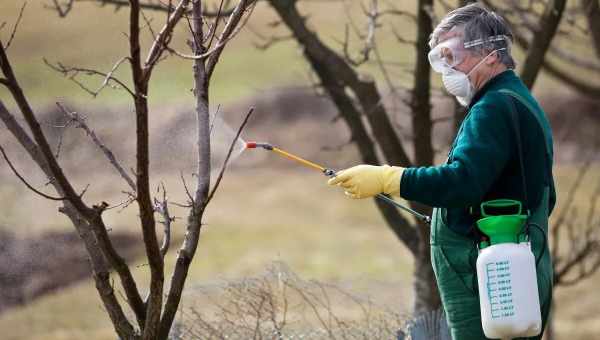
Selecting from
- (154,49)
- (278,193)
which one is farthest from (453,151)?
(278,193)

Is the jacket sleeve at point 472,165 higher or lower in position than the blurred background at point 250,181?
lower

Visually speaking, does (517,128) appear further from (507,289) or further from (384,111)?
(384,111)

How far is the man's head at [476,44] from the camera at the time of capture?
10.4 feet

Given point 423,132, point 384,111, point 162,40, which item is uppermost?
point 384,111

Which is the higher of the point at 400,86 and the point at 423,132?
the point at 400,86

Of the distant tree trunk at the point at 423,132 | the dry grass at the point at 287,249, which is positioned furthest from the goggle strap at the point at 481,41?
the dry grass at the point at 287,249

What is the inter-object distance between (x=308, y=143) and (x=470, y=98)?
21.9m

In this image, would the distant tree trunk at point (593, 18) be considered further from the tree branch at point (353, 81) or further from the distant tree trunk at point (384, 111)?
the tree branch at point (353, 81)

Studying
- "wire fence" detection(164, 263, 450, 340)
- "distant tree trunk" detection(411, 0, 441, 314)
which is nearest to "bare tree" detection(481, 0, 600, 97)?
"distant tree trunk" detection(411, 0, 441, 314)

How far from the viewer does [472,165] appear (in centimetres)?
298

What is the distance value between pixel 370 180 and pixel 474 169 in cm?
36

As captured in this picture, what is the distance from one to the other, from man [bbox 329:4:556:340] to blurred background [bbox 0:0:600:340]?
458cm

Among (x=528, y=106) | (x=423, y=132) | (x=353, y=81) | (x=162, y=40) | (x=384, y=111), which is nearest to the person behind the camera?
(x=162, y=40)

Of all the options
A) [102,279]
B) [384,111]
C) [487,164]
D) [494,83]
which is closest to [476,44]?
[494,83]
